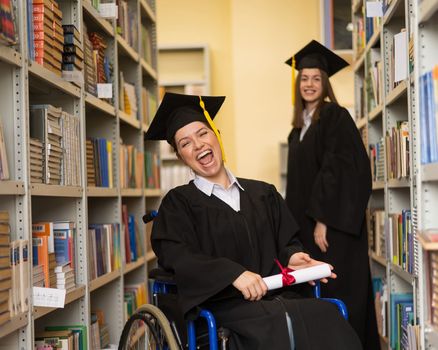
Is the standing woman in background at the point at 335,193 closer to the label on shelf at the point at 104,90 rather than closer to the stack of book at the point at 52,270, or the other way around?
the label on shelf at the point at 104,90

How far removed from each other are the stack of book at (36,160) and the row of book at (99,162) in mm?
815

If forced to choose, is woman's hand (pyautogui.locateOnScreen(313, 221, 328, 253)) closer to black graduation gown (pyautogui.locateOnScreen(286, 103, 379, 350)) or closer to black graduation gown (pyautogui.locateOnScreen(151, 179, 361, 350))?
black graduation gown (pyautogui.locateOnScreen(286, 103, 379, 350))

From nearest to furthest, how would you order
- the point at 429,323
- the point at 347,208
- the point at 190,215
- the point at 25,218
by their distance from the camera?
the point at 429,323 < the point at 25,218 < the point at 190,215 < the point at 347,208

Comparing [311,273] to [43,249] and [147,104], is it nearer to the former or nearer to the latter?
[43,249]

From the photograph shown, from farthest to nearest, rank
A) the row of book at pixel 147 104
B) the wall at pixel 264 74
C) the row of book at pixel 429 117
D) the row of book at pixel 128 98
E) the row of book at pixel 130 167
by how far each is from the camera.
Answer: the wall at pixel 264 74, the row of book at pixel 147 104, the row of book at pixel 128 98, the row of book at pixel 130 167, the row of book at pixel 429 117

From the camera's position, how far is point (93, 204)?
3.96m

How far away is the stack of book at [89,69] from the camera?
3.35 metres

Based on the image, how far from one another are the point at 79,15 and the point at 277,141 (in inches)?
146

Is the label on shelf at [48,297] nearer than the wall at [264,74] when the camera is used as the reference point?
Yes

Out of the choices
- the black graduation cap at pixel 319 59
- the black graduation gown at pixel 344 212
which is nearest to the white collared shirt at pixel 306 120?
the black graduation gown at pixel 344 212

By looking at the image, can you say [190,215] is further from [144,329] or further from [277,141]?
[277,141]

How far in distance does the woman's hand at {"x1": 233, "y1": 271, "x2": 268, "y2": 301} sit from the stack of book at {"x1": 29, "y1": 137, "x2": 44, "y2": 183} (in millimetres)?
869

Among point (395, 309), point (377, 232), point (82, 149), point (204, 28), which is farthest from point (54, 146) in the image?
point (204, 28)

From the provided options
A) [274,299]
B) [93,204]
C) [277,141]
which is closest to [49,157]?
[274,299]
